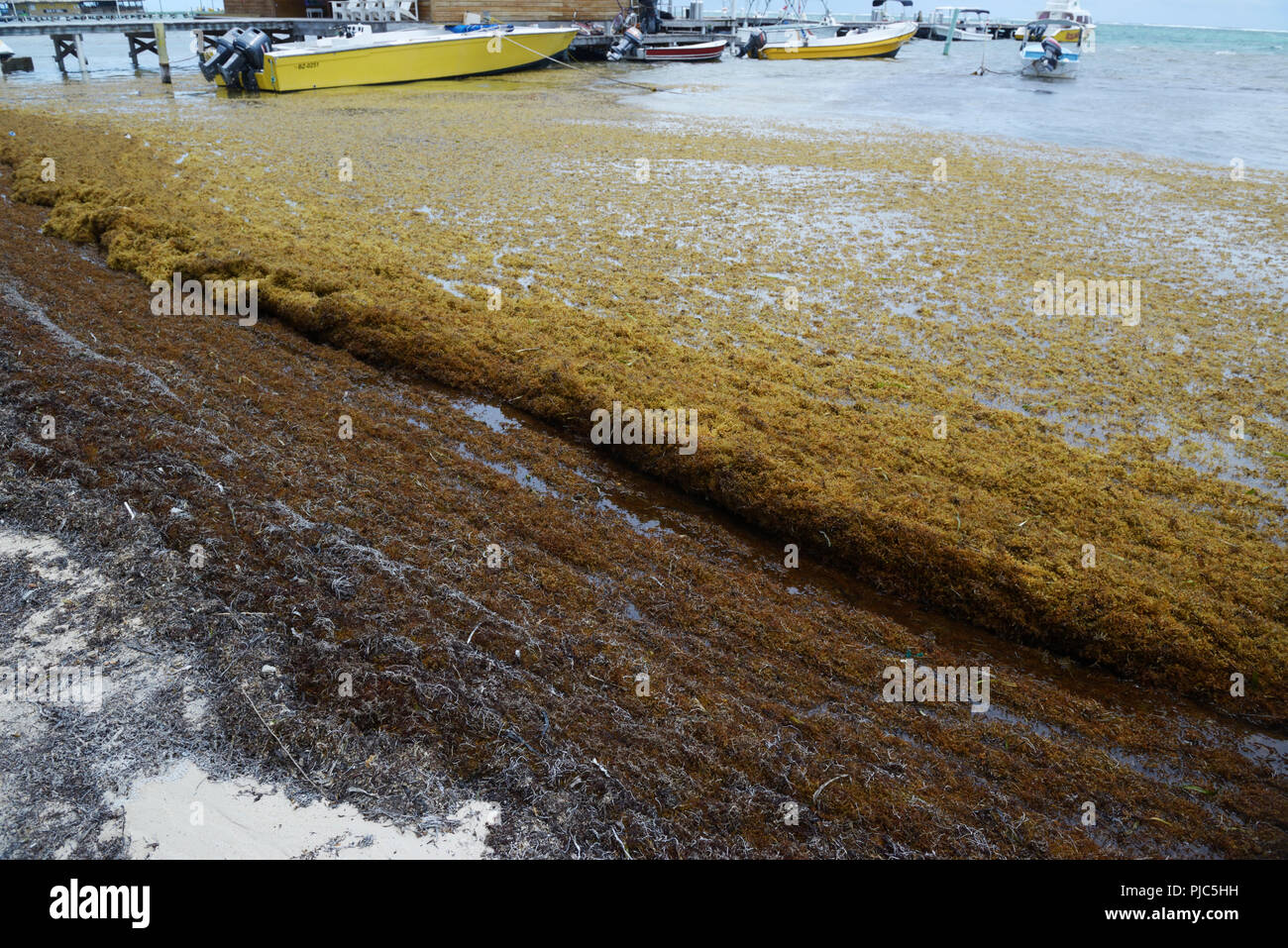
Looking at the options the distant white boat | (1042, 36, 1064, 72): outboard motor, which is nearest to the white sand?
(1042, 36, 1064, 72): outboard motor

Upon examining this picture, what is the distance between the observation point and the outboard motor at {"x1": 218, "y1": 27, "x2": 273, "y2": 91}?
972 inches

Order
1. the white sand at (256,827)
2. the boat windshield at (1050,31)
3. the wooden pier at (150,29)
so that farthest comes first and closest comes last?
the boat windshield at (1050,31)
the wooden pier at (150,29)
the white sand at (256,827)

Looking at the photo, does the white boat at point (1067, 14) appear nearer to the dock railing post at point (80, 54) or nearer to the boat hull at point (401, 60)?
the boat hull at point (401, 60)

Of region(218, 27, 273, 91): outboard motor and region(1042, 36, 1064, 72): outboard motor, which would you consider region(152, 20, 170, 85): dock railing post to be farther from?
region(1042, 36, 1064, 72): outboard motor

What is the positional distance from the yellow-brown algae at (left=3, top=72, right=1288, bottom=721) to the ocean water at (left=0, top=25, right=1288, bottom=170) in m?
6.14

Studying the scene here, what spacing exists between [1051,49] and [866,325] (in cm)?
4235

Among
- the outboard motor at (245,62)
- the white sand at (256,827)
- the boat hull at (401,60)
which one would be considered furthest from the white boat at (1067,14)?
the white sand at (256,827)

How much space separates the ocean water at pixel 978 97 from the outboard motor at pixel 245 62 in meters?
5.27

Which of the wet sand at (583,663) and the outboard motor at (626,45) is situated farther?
the outboard motor at (626,45)

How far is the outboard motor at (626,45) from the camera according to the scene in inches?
1532

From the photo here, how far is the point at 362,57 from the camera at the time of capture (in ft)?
86.8

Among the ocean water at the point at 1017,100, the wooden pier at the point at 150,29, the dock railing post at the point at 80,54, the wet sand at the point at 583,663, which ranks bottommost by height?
the wet sand at the point at 583,663

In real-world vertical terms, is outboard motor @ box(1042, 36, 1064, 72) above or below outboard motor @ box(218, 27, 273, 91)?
above

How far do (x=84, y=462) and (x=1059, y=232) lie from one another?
12.9 metres
